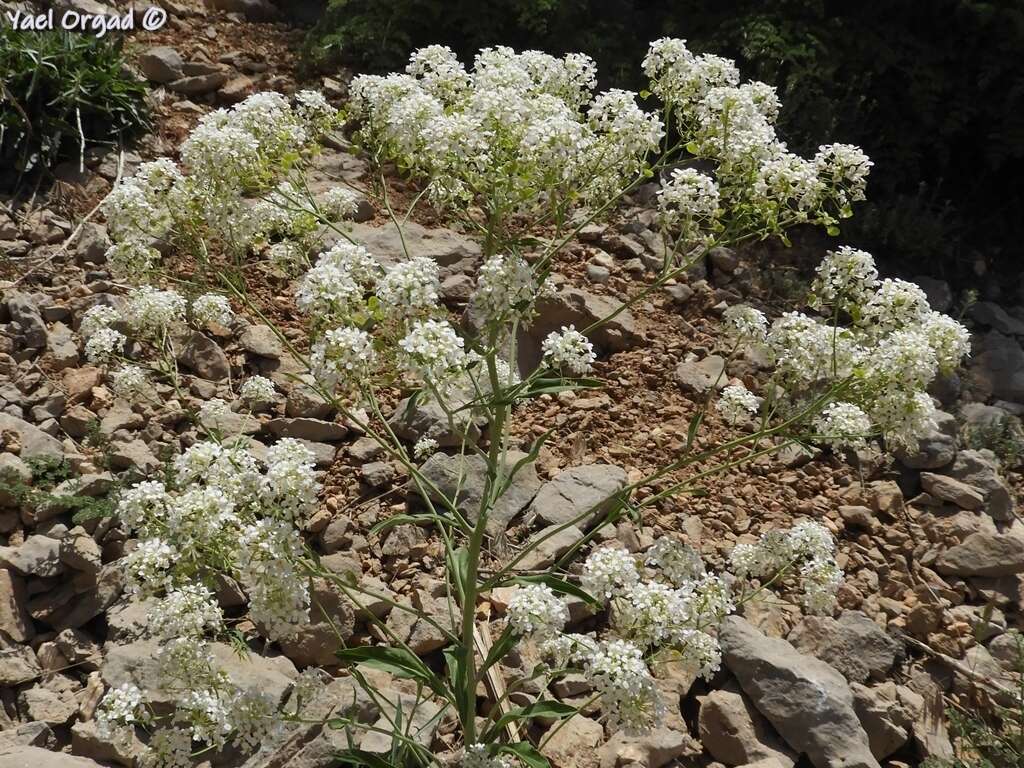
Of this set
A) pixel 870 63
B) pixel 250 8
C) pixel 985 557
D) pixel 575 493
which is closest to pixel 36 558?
pixel 575 493

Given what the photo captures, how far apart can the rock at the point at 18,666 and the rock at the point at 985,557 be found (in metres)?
4.51

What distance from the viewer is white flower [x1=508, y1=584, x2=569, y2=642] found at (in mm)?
3049

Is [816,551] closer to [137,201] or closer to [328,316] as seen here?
[328,316]

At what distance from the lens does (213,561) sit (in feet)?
10.1

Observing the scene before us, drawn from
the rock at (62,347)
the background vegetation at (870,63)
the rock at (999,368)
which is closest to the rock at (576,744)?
the rock at (62,347)

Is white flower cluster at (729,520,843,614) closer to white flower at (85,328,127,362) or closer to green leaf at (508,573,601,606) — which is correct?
green leaf at (508,573,601,606)

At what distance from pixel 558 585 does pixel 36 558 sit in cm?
256

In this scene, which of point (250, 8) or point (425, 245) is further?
point (250, 8)

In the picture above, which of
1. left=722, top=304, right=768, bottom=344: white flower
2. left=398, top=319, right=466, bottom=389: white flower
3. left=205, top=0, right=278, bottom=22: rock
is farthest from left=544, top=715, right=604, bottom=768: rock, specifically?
left=205, top=0, right=278, bottom=22: rock

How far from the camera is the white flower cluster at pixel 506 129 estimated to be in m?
3.19

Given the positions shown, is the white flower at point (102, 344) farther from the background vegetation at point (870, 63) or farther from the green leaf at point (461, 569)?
the background vegetation at point (870, 63)

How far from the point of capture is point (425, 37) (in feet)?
27.1

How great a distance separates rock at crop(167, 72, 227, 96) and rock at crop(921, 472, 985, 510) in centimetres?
583

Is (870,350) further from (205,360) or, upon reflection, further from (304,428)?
(205,360)
